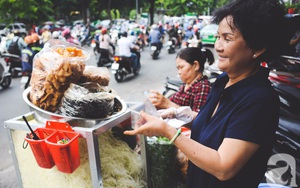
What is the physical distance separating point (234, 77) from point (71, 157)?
2.56ft

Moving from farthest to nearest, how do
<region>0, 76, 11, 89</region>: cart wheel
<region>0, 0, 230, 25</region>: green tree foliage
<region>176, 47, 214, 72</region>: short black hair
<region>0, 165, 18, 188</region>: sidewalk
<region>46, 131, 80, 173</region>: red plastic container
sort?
<region>0, 0, 230, 25</region>: green tree foliage < <region>0, 76, 11, 89</region>: cart wheel < <region>0, 165, 18, 188</region>: sidewalk < <region>176, 47, 214, 72</region>: short black hair < <region>46, 131, 80, 173</region>: red plastic container

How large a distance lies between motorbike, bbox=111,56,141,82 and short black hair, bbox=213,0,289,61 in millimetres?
6144

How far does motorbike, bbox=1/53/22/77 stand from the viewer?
291 inches

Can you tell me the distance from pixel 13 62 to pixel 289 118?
7.47 m

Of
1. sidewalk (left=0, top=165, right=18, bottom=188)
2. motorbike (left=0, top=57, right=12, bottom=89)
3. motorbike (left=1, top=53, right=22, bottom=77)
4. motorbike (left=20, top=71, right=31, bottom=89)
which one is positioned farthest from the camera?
motorbike (left=1, top=53, right=22, bottom=77)

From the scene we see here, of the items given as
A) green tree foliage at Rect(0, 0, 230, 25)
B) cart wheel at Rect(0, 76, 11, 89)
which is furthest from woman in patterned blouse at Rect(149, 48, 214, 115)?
green tree foliage at Rect(0, 0, 230, 25)

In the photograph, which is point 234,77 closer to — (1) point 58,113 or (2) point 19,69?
(1) point 58,113

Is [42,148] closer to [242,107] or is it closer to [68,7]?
[242,107]

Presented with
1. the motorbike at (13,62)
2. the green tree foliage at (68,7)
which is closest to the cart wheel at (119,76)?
the motorbike at (13,62)

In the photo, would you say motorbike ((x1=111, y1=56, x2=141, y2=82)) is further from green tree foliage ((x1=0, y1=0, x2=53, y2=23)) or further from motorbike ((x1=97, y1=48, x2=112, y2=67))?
green tree foliage ((x1=0, y1=0, x2=53, y2=23))

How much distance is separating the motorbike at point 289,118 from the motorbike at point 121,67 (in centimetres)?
463

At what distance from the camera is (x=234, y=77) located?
1108mm

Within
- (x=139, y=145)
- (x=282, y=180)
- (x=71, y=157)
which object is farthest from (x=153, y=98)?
(x=282, y=180)

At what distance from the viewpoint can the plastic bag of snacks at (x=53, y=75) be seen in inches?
47.9
